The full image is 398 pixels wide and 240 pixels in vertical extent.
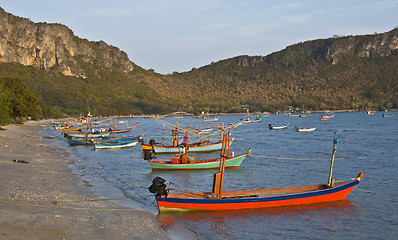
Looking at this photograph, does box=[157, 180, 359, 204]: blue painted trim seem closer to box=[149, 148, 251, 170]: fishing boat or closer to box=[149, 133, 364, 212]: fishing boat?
box=[149, 133, 364, 212]: fishing boat

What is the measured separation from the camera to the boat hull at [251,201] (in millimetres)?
19406

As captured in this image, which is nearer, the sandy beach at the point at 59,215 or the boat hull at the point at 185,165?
the sandy beach at the point at 59,215

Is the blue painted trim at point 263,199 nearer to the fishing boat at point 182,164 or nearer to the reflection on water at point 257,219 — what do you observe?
the reflection on water at point 257,219

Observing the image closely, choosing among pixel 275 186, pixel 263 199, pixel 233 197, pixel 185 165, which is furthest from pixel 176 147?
pixel 263 199

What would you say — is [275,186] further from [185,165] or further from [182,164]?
[182,164]

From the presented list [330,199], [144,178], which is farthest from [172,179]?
[330,199]

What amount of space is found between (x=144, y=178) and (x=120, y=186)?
4702 millimetres

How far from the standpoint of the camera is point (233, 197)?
20562 millimetres

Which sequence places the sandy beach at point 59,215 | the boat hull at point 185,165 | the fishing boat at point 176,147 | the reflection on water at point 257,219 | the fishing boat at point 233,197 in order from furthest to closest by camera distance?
the fishing boat at point 176,147 → the boat hull at point 185,165 → the fishing boat at point 233,197 → the reflection on water at point 257,219 → the sandy beach at point 59,215

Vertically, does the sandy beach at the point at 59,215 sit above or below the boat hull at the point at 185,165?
above

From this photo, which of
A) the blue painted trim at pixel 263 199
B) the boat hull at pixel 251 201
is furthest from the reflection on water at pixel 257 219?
the blue painted trim at pixel 263 199

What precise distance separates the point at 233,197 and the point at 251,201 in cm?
102

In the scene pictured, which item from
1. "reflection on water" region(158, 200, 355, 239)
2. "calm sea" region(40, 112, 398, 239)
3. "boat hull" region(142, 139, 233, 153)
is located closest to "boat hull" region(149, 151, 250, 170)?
"calm sea" region(40, 112, 398, 239)

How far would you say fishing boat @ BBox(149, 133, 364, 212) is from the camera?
757 inches
